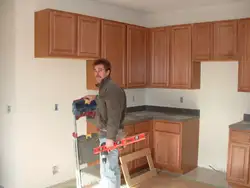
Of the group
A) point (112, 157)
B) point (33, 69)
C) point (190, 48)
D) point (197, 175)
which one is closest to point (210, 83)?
point (190, 48)

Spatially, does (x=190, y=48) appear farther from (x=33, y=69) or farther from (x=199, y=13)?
(x=33, y=69)

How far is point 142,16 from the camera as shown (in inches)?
217

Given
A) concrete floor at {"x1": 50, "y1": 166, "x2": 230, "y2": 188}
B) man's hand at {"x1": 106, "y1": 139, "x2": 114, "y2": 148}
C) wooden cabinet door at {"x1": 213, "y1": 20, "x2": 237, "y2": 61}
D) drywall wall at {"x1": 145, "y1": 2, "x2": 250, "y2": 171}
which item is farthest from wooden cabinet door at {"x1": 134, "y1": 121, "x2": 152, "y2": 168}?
man's hand at {"x1": 106, "y1": 139, "x2": 114, "y2": 148}

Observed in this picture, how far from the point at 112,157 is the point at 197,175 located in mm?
1986

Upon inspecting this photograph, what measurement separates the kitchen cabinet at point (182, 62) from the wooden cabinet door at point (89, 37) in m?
1.35

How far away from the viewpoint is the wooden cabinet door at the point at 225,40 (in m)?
4.33

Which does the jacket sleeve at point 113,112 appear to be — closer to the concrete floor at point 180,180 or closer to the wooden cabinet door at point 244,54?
the concrete floor at point 180,180

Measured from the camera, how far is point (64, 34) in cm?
384

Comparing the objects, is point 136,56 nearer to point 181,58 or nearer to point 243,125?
point 181,58

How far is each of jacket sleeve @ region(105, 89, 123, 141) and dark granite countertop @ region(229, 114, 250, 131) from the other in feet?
6.19

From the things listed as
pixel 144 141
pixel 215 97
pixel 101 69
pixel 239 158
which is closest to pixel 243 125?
pixel 239 158

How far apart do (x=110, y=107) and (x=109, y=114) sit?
0.23ft

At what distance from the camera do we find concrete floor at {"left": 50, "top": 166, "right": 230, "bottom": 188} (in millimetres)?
4230

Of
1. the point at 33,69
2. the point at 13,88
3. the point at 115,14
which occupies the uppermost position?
the point at 115,14
